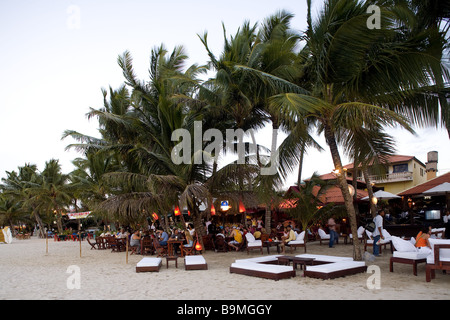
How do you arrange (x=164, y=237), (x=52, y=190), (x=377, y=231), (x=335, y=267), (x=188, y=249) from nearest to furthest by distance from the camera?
1. (x=335, y=267)
2. (x=377, y=231)
3. (x=188, y=249)
4. (x=164, y=237)
5. (x=52, y=190)

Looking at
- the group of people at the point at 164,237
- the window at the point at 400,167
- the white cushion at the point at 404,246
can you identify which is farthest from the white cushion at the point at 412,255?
the window at the point at 400,167

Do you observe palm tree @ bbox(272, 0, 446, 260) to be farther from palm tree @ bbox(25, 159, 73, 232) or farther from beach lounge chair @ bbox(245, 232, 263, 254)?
palm tree @ bbox(25, 159, 73, 232)

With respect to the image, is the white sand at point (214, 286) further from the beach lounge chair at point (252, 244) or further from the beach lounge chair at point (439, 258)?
the beach lounge chair at point (252, 244)

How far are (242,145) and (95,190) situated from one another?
1235 centimetres

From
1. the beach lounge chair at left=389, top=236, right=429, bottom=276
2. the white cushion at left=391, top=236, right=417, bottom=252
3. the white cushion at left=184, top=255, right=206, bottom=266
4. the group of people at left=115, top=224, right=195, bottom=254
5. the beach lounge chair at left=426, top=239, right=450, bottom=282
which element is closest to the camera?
the beach lounge chair at left=426, top=239, right=450, bottom=282

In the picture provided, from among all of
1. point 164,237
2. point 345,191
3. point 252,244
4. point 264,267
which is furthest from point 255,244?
point 264,267

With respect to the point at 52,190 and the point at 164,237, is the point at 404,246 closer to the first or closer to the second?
the point at 164,237

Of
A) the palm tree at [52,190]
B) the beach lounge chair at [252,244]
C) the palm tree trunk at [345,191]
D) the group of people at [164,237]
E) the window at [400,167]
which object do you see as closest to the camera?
the palm tree trunk at [345,191]

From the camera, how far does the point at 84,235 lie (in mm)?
30000

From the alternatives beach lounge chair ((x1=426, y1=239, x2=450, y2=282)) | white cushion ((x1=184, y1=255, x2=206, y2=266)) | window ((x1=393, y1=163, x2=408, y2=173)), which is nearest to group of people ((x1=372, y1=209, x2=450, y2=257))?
beach lounge chair ((x1=426, y1=239, x2=450, y2=282))

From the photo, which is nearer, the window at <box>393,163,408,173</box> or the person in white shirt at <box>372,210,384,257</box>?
the person in white shirt at <box>372,210,384,257</box>

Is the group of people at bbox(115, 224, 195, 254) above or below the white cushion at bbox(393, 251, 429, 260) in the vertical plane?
below
